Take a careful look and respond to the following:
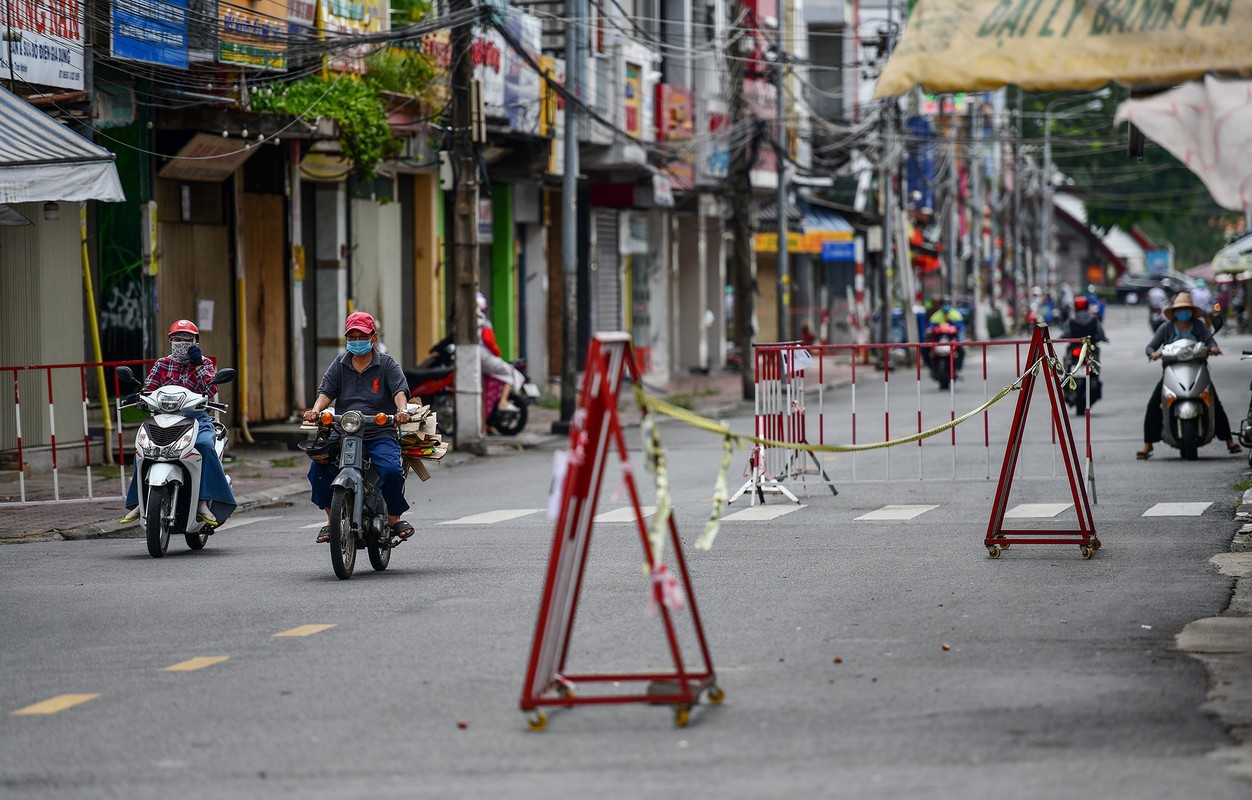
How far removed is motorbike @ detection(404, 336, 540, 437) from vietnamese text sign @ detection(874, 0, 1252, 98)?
14.8 meters

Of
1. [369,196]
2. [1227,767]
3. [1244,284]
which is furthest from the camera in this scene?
[1244,284]

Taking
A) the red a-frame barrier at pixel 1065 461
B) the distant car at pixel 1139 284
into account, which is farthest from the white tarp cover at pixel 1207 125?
the distant car at pixel 1139 284

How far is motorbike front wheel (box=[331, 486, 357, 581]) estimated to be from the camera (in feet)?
38.2

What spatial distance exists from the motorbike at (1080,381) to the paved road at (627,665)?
155 centimetres

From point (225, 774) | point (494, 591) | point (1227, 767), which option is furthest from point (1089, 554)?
point (225, 774)

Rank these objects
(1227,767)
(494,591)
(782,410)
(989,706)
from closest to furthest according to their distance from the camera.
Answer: (1227,767)
(989,706)
(494,591)
(782,410)

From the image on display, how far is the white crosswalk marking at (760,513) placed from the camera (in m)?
15.1

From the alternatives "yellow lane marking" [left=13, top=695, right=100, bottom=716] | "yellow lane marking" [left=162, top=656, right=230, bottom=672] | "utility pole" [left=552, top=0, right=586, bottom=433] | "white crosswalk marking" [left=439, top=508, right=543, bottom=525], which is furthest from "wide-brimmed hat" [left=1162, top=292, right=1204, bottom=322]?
"yellow lane marking" [left=13, top=695, right=100, bottom=716]

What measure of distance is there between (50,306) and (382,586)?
9809mm

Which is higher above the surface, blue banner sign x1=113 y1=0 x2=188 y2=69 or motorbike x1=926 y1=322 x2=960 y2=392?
blue banner sign x1=113 y1=0 x2=188 y2=69

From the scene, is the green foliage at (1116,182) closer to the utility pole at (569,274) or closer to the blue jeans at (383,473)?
the utility pole at (569,274)

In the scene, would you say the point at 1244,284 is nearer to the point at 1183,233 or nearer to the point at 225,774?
the point at 1183,233

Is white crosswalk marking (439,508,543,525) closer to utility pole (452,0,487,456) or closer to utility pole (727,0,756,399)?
utility pole (452,0,487,456)

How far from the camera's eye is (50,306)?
20000mm
